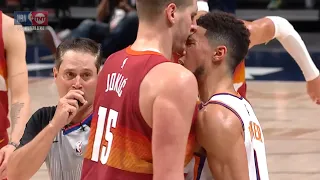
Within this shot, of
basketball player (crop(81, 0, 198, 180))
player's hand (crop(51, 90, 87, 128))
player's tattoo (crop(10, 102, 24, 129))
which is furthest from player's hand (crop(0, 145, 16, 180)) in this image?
basketball player (crop(81, 0, 198, 180))

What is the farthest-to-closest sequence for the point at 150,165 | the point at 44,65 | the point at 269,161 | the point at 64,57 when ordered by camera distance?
the point at 44,65 < the point at 269,161 < the point at 64,57 < the point at 150,165

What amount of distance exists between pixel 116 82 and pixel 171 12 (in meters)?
0.30

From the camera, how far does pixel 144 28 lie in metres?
2.46

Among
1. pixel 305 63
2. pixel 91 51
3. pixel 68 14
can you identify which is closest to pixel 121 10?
pixel 68 14

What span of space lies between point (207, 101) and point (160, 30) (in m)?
0.41

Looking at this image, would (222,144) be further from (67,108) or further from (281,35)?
(281,35)

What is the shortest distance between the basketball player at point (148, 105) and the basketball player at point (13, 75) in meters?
1.32

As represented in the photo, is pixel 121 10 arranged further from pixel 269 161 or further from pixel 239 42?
pixel 239 42

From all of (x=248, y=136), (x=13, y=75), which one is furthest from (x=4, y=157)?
(x=248, y=136)

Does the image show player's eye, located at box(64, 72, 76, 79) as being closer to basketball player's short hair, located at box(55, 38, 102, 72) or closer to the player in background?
basketball player's short hair, located at box(55, 38, 102, 72)

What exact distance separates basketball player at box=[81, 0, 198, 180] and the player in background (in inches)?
73.5

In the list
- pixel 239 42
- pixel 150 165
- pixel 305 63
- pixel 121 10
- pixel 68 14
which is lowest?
pixel 68 14

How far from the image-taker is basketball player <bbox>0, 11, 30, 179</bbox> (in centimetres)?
376

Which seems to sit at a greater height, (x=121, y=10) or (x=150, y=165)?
(x=150, y=165)
